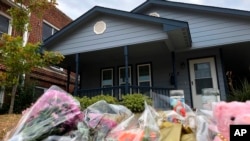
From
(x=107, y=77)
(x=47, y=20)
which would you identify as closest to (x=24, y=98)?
(x=107, y=77)

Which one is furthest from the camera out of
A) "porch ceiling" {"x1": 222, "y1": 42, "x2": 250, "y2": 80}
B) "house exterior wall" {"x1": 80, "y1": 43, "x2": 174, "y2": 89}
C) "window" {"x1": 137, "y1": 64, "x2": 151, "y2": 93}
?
"window" {"x1": 137, "y1": 64, "x2": 151, "y2": 93}

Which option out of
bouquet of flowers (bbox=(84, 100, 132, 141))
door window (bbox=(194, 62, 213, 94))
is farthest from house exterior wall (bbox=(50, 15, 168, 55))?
bouquet of flowers (bbox=(84, 100, 132, 141))

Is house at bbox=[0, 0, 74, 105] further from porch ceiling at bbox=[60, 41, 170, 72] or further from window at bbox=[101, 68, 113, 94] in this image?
window at bbox=[101, 68, 113, 94]

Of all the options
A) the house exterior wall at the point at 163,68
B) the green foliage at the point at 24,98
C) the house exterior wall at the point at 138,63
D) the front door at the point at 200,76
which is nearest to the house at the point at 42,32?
the green foliage at the point at 24,98

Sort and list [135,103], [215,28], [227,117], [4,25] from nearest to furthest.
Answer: [227,117] < [135,103] < [215,28] < [4,25]

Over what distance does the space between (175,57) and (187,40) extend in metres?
1.23

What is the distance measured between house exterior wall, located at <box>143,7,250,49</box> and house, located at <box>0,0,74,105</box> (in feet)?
18.2

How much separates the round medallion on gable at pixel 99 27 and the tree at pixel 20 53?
1631 millimetres

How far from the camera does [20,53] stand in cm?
690

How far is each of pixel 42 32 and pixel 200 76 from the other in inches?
296

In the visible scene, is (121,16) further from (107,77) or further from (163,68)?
(107,77)

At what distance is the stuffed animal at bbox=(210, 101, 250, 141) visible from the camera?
72.2 inches

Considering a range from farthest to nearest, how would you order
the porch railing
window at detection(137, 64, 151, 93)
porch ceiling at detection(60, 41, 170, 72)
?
window at detection(137, 64, 151, 93), porch ceiling at detection(60, 41, 170, 72), the porch railing

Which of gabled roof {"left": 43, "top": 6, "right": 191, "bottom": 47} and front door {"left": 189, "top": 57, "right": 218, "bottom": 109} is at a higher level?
gabled roof {"left": 43, "top": 6, "right": 191, "bottom": 47}
